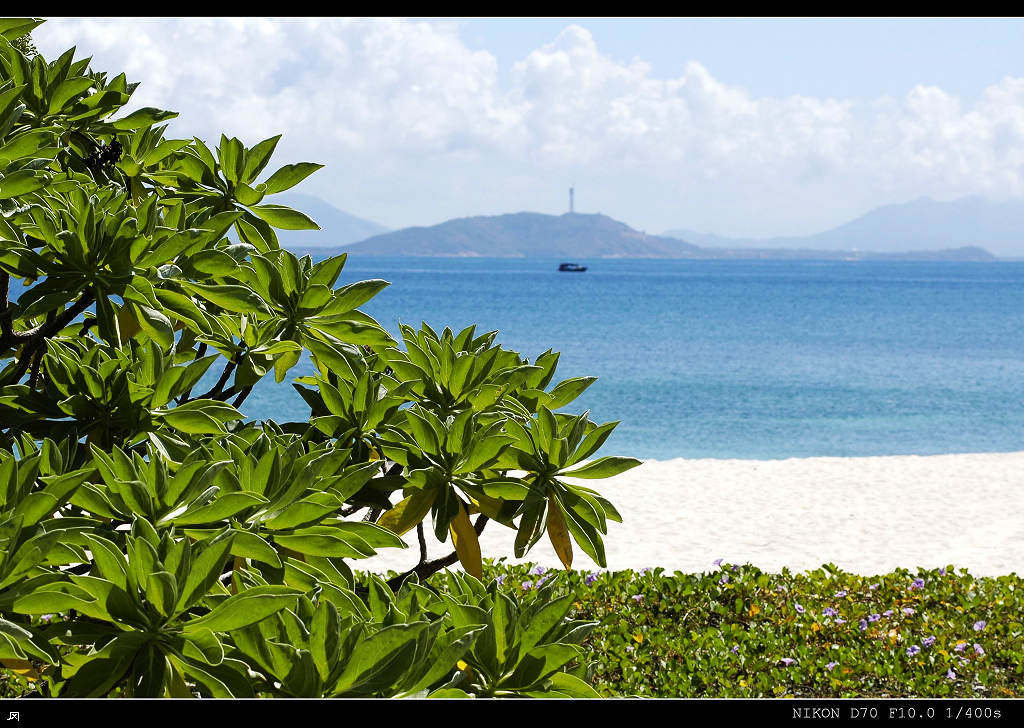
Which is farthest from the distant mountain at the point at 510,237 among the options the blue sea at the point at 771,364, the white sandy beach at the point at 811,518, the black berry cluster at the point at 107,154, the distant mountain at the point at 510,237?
the black berry cluster at the point at 107,154

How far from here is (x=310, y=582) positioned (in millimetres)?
1449

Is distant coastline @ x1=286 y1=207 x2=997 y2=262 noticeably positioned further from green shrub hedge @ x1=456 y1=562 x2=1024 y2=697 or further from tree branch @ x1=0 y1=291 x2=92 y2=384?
tree branch @ x1=0 y1=291 x2=92 y2=384

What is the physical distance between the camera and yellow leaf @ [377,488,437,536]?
1.71 meters

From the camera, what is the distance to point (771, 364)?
140ft

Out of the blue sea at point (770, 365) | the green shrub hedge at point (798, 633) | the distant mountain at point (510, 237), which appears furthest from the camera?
the distant mountain at point (510, 237)

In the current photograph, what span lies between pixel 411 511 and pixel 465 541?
0.50 feet

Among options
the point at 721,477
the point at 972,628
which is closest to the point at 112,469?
the point at 972,628

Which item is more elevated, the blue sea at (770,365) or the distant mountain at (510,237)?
the distant mountain at (510,237)

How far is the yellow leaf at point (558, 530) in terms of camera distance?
5.63ft

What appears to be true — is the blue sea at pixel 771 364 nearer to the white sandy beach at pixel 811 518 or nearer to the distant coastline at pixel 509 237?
the white sandy beach at pixel 811 518

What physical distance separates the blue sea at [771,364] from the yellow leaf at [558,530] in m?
18.1
